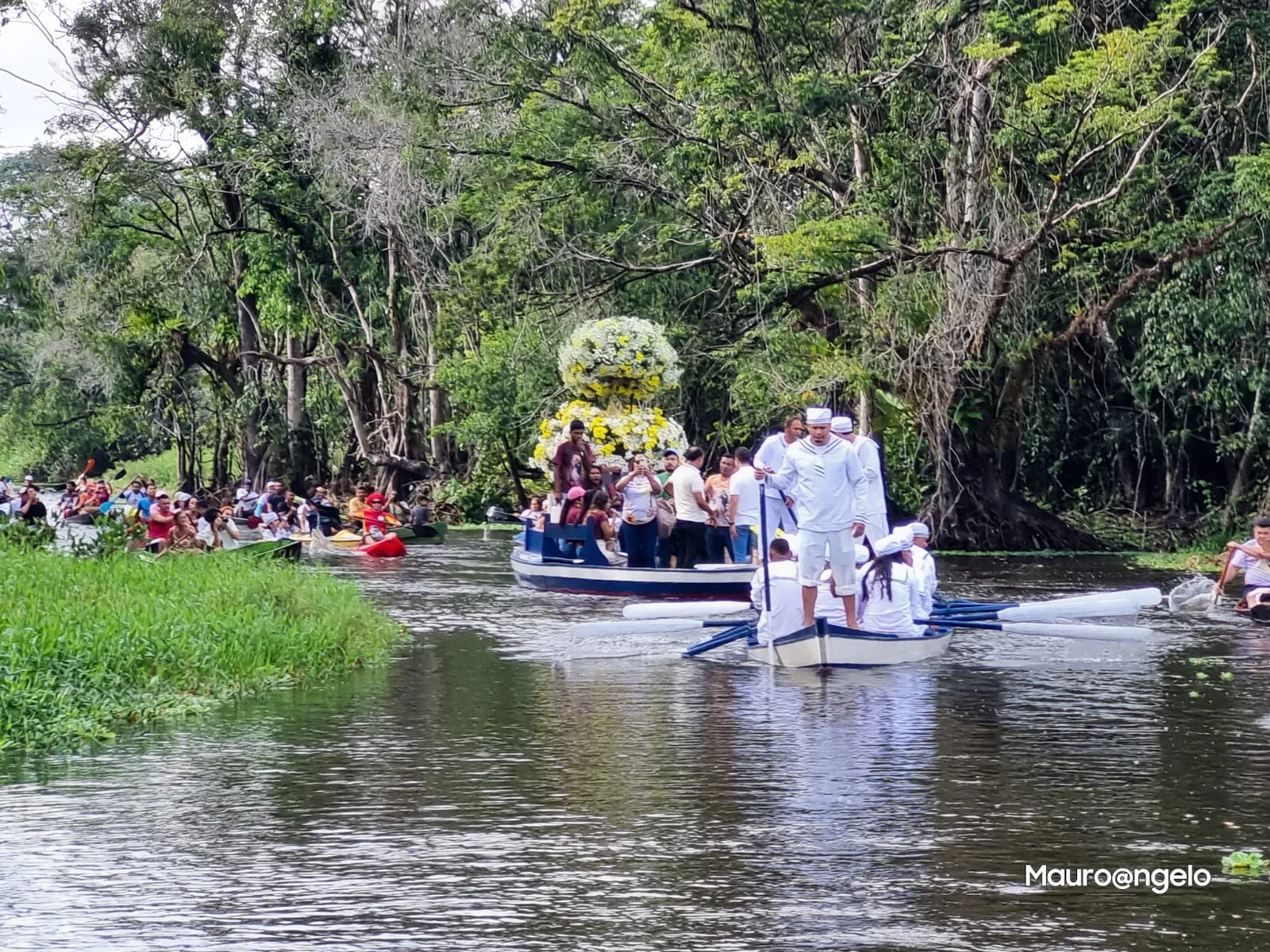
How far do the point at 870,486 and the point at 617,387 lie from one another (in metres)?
9.52

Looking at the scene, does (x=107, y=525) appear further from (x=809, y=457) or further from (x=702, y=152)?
(x=702, y=152)

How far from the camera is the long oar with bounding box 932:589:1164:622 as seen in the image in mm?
A: 17391

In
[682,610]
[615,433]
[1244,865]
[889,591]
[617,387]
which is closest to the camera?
[1244,865]

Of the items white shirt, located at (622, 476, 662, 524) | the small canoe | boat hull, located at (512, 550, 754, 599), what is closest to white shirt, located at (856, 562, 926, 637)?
boat hull, located at (512, 550, 754, 599)

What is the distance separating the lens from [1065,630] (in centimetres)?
1695

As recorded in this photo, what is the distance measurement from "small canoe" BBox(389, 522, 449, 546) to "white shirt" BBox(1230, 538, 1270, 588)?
1877cm

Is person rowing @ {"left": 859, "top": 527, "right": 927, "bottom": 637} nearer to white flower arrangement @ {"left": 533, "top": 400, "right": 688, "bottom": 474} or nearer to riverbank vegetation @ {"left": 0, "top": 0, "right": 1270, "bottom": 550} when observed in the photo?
white flower arrangement @ {"left": 533, "top": 400, "right": 688, "bottom": 474}

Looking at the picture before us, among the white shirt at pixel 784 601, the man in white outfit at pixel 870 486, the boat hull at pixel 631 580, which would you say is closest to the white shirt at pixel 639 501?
the boat hull at pixel 631 580

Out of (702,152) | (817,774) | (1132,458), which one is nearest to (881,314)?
(702,152)

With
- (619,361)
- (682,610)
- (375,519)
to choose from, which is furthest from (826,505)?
(375,519)

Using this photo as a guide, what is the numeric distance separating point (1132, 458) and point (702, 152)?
35.1 feet

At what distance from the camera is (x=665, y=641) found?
17672 millimetres

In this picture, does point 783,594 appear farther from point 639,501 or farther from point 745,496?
point 639,501

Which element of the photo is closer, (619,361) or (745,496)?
(745,496)
